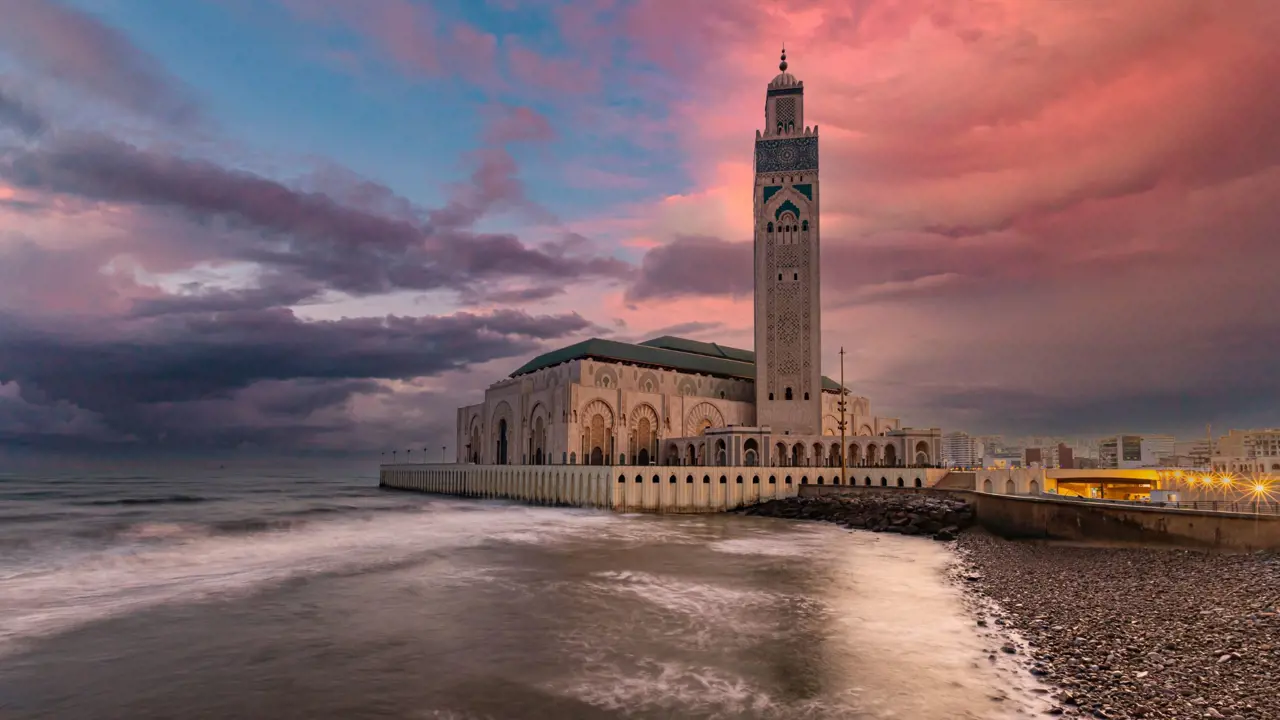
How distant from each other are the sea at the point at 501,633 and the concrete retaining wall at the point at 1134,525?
3788 millimetres

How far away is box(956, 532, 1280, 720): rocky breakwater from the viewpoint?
1029 centimetres

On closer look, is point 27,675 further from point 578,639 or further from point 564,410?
point 564,410

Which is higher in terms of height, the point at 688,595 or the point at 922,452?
the point at 922,452

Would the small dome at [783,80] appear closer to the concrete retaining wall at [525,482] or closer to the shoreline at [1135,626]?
the concrete retaining wall at [525,482]

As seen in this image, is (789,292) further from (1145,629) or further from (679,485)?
(1145,629)

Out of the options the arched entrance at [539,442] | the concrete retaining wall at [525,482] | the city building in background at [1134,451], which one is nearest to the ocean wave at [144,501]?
the concrete retaining wall at [525,482]

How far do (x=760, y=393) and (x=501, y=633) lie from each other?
58676 mm

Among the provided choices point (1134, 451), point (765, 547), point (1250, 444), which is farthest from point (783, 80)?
point (1250, 444)

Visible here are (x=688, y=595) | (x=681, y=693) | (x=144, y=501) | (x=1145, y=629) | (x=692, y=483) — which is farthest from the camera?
(x=144, y=501)

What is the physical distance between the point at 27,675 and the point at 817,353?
66.0 m

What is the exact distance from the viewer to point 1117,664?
11961 mm

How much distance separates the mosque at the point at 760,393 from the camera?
221 feet

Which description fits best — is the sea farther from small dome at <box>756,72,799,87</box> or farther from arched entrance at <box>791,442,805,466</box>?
small dome at <box>756,72,799,87</box>

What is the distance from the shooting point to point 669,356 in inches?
3282
